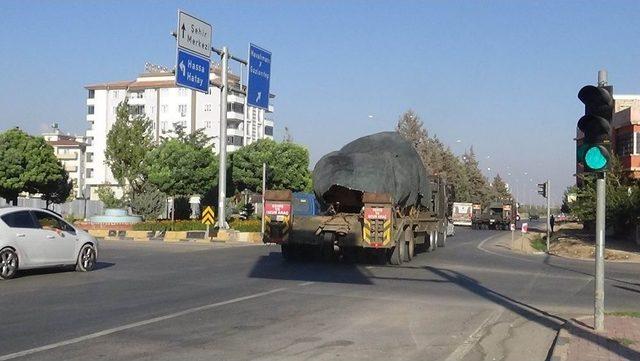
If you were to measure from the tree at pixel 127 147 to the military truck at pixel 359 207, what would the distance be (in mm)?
35571

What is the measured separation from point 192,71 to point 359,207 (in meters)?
11.2

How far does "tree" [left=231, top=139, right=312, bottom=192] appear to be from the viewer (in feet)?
164

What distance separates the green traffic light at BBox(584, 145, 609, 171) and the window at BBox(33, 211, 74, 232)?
1159 centimetres

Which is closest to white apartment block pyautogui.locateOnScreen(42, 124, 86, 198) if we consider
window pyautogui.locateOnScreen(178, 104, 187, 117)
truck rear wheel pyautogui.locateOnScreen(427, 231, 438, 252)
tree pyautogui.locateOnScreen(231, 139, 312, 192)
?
window pyautogui.locateOnScreen(178, 104, 187, 117)

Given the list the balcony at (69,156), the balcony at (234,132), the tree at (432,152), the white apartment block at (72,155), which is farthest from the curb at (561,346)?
the balcony at (69,156)

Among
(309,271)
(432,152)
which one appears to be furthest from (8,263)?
(432,152)

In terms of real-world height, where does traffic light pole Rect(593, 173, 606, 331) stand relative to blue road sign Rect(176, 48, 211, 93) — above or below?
below

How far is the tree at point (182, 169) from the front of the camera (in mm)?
45500

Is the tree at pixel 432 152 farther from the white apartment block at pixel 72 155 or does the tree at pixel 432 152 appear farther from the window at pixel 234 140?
the white apartment block at pixel 72 155

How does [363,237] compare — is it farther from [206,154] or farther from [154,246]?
[206,154]

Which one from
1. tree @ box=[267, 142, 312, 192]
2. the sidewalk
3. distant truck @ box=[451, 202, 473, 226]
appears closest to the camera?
the sidewalk

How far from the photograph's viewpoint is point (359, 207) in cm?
2120

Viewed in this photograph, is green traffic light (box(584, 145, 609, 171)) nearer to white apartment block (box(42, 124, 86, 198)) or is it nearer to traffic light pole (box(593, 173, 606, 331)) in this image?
traffic light pole (box(593, 173, 606, 331))

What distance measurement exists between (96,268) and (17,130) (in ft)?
154
